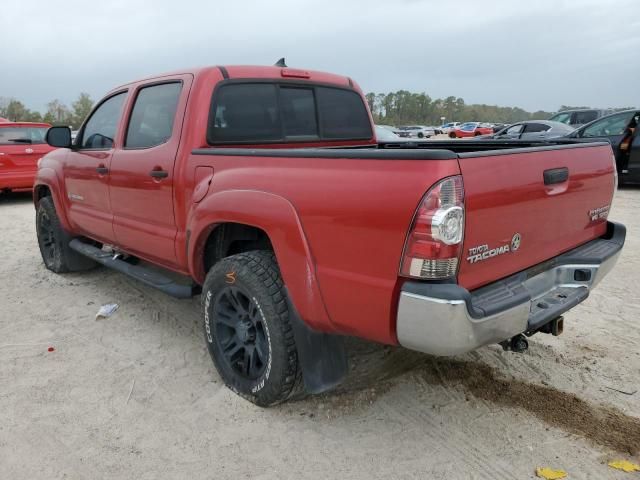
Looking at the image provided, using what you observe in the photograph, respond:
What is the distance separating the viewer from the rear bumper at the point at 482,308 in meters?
2.07

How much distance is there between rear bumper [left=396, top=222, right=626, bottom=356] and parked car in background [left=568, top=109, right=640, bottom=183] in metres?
8.37

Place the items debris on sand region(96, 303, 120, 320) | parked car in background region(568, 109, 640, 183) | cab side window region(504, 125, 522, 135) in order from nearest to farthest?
debris on sand region(96, 303, 120, 320), parked car in background region(568, 109, 640, 183), cab side window region(504, 125, 522, 135)

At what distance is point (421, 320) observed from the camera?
210cm

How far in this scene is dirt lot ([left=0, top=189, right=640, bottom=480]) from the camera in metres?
2.52

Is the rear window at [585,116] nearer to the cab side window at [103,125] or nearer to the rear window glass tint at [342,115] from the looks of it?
Result: the rear window glass tint at [342,115]

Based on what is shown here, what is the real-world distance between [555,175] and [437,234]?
0.92 m

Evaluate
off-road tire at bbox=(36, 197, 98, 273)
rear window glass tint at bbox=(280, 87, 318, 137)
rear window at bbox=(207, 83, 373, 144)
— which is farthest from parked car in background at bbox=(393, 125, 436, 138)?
rear window glass tint at bbox=(280, 87, 318, 137)

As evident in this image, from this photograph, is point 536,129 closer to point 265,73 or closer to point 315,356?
point 265,73

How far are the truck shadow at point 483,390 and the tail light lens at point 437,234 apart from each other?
124cm

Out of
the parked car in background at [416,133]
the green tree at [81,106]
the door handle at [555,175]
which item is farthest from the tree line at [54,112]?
the door handle at [555,175]

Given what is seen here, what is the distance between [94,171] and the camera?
4.39 m

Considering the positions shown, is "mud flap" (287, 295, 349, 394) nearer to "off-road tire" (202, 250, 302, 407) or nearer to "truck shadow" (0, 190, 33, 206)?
"off-road tire" (202, 250, 302, 407)

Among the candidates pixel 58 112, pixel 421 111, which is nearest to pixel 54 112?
pixel 58 112

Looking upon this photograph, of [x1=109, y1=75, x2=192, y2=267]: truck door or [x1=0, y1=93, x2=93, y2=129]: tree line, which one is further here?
[x1=0, y1=93, x2=93, y2=129]: tree line
